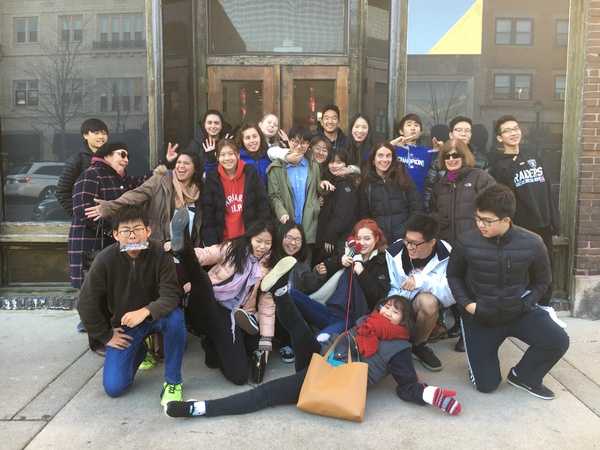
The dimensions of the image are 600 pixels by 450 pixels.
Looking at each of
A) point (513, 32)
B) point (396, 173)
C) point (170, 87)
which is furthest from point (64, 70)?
point (513, 32)

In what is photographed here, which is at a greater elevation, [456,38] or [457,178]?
[456,38]

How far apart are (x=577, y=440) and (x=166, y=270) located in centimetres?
257

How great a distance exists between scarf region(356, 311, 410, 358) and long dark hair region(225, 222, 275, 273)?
894 millimetres

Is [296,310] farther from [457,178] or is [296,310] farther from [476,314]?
[457,178]

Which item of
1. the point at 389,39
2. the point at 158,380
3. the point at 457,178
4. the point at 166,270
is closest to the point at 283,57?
the point at 389,39

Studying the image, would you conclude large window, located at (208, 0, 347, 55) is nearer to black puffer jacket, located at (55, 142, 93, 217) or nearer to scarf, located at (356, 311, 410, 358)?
black puffer jacket, located at (55, 142, 93, 217)

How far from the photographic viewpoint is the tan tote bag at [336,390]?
132 inches

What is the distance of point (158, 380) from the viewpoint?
3.99m

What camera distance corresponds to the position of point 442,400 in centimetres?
346

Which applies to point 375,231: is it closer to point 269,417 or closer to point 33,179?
point 269,417

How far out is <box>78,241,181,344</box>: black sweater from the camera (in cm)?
370

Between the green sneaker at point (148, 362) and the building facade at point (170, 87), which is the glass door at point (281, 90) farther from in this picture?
the green sneaker at point (148, 362)

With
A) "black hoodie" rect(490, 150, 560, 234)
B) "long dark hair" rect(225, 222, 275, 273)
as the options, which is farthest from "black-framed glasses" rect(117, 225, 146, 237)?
"black hoodie" rect(490, 150, 560, 234)

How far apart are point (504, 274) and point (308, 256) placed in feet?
5.34
